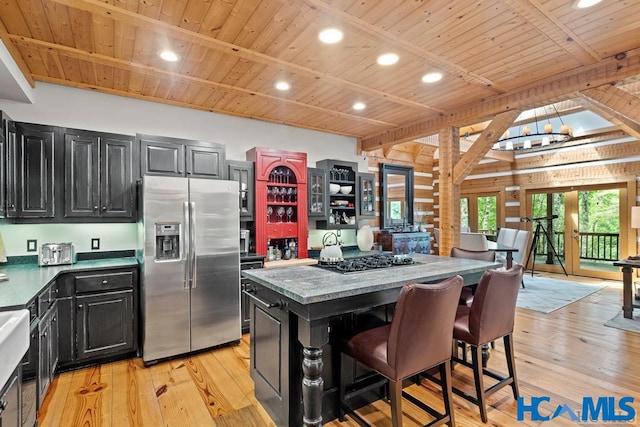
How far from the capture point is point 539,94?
3455mm

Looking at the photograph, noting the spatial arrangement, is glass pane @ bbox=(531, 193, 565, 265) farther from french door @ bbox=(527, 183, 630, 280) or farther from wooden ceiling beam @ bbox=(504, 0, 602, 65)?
wooden ceiling beam @ bbox=(504, 0, 602, 65)

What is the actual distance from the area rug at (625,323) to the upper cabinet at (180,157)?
516 centimetres

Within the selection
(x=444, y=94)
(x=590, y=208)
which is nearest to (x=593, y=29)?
(x=444, y=94)

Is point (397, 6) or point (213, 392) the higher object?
point (397, 6)

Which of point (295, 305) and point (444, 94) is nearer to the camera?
point (295, 305)

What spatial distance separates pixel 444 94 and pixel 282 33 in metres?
2.15

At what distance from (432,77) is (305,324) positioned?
2.79m

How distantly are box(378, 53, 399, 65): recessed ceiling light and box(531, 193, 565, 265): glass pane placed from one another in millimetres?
6539

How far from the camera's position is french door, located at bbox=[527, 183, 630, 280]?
6.63 meters

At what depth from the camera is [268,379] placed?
7.47 feet

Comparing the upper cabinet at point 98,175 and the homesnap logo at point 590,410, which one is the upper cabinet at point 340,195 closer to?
the upper cabinet at point 98,175

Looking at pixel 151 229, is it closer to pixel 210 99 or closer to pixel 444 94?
pixel 210 99

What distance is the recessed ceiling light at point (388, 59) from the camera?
113 inches

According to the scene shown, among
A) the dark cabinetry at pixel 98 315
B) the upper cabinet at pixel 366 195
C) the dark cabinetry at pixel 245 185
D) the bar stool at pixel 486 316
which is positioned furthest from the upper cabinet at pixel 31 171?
the upper cabinet at pixel 366 195
